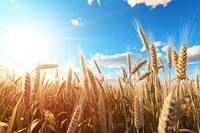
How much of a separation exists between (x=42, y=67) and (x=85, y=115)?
0.97 metres

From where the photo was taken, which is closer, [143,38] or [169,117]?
[169,117]

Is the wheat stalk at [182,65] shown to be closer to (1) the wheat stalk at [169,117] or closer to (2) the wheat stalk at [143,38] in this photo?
(2) the wheat stalk at [143,38]

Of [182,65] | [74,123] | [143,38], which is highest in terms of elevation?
[143,38]

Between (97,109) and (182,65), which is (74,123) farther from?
(182,65)

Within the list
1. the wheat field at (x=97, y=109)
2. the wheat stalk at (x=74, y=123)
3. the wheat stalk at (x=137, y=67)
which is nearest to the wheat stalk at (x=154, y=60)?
the wheat field at (x=97, y=109)

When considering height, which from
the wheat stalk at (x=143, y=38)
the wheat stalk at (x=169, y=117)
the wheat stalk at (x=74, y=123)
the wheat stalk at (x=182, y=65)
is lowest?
the wheat stalk at (x=74, y=123)

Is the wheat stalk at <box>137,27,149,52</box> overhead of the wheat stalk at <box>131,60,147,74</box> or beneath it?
overhead

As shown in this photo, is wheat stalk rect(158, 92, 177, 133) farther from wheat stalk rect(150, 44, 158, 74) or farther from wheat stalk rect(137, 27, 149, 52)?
wheat stalk rect(137, 27, 149, 52)

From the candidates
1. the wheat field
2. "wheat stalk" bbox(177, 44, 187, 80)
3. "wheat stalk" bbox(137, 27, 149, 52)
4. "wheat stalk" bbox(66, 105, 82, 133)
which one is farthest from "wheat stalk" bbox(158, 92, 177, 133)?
"wheat stalk" bbox(137, 27, 149, 52)

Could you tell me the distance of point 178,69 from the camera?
7.52 feet

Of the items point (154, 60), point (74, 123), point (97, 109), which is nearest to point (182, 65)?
point (154, 60)

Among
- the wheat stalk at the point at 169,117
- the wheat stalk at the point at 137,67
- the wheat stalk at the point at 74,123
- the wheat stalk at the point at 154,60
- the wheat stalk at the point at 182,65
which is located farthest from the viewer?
the wheat stalk at the point at 137,67

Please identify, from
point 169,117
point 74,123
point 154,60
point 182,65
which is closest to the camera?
point 169,117

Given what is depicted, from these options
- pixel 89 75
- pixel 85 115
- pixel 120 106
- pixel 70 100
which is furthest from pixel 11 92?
pixel 89 75
